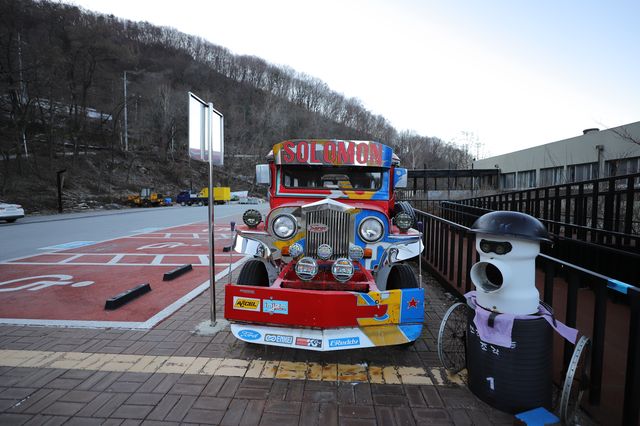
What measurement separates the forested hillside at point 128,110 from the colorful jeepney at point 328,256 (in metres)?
26.8

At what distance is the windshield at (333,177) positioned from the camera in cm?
510

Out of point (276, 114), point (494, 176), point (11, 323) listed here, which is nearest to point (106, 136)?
point (276, 114)

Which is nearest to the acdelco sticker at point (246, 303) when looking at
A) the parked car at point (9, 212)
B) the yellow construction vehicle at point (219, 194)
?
the parked car at point (9, 212)

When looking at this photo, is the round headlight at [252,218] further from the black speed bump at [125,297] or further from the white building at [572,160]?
the white building at [572,160]

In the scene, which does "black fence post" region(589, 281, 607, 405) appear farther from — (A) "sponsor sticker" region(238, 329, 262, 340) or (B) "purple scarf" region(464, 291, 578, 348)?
(A) "sponsor sticker" region(238, 329, 262, 340)

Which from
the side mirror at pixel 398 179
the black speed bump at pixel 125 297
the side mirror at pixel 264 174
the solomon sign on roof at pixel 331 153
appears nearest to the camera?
the solomon sign on roof at pixel 331 153

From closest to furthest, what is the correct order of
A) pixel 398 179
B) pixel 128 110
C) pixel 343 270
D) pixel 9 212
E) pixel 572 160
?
pixel 343 270, pixel 398 179, pixel 9 212, pixel 572 160, pixel 128 110

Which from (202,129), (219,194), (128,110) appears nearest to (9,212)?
(202,129)

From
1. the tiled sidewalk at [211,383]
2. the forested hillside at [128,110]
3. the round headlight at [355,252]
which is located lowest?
the tiled sidewalk at [211,383]

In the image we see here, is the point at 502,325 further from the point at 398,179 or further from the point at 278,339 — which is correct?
the point at 398,179

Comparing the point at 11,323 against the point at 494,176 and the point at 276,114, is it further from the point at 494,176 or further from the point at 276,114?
the point at 276,114

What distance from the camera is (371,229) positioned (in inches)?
164

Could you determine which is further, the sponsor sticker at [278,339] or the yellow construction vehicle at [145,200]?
the yellow construction vehicle at [145,200]

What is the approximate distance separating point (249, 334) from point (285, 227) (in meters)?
1.26
